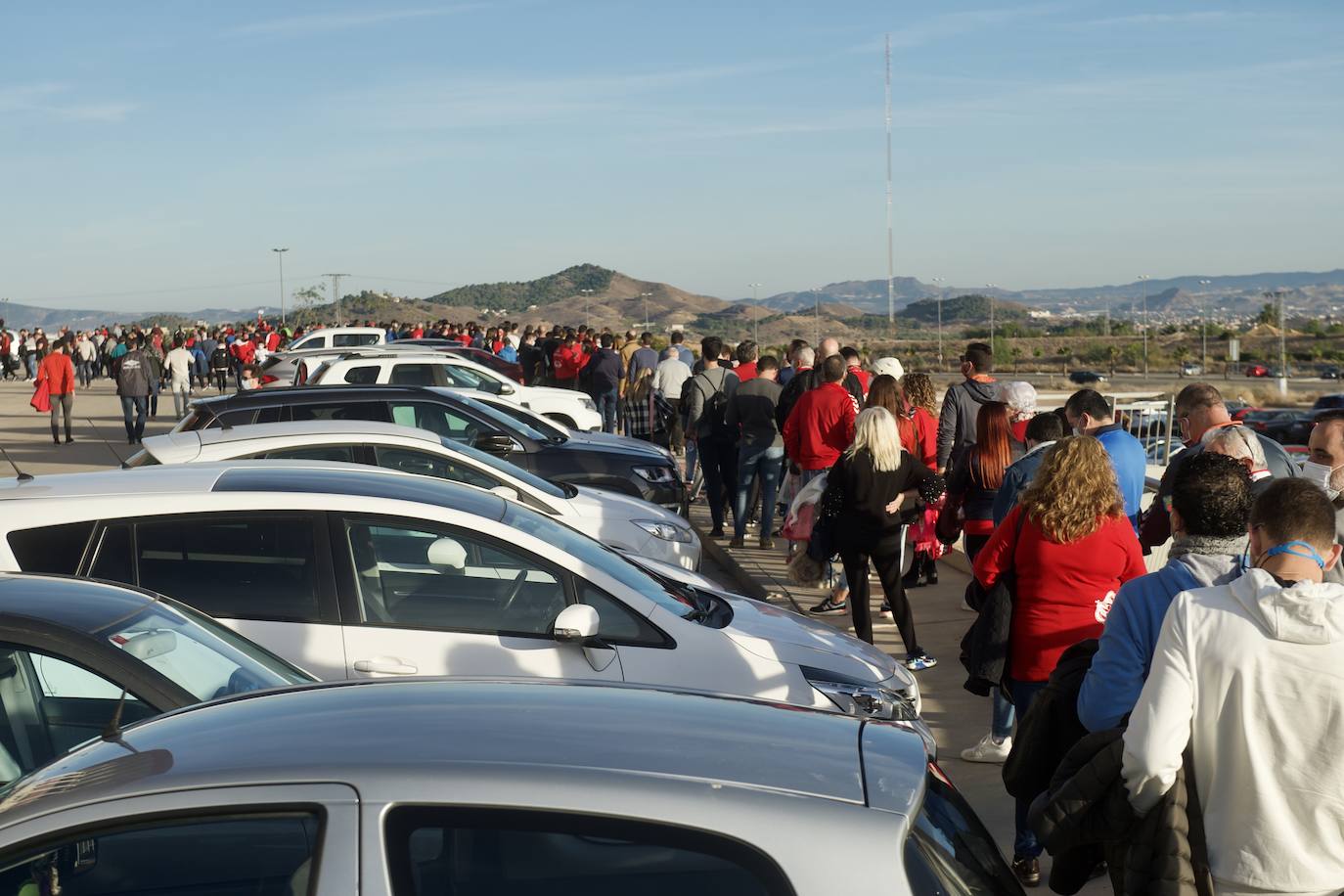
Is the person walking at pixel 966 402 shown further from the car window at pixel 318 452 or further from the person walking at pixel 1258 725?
the person walking at pixel 1258 725

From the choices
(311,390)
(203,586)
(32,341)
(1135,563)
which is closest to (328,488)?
(203,586)

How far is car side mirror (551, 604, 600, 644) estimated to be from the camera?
531 cm

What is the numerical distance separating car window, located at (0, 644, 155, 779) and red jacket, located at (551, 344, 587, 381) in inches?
721

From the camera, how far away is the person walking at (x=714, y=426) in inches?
513

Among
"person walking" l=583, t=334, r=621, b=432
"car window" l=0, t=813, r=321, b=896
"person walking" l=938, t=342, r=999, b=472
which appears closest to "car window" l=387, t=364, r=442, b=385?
"person walking" l=583, t=334, r=621, b=432

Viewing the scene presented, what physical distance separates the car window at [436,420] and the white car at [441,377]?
5753 mm

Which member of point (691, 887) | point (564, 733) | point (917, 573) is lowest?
point (917, 573)

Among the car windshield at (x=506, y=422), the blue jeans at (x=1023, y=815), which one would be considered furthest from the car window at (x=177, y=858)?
the car windshield at (x=506, y=422)

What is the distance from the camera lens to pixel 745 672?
18.8 feet

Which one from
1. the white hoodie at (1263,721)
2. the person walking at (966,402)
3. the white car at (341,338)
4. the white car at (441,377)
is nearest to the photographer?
the white hoodie at (1263,721)

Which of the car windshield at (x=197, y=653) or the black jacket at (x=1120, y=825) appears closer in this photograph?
the black jacket at (x=1120, y=825)

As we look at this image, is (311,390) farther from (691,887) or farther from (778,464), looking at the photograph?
(691,887)

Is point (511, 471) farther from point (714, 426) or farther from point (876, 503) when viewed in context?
point (714, 426)

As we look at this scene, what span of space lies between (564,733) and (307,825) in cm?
50
